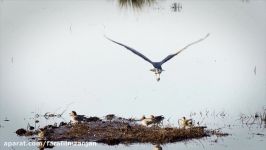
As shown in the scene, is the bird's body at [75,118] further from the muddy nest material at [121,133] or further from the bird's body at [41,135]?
the bird's body at [41,135]

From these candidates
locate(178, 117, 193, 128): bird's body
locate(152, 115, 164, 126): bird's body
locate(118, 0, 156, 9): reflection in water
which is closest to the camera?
locate(178, 117, 193, 128): bird's body

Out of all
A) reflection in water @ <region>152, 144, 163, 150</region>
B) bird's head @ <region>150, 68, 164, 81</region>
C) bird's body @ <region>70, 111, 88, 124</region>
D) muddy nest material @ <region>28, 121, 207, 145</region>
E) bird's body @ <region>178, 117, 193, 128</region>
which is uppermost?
bird's head @ <region>150, 68, 164, 81</region>

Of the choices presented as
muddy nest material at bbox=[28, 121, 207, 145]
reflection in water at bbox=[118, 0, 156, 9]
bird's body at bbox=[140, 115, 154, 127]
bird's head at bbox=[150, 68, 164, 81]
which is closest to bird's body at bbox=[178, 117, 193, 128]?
muddy nest material at bbox=[28, 121, 207, 145]

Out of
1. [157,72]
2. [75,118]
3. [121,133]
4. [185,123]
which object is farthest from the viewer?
[157,72]

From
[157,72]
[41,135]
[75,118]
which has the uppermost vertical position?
[157,72]

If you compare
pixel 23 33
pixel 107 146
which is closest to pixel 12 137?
pixel 107 146

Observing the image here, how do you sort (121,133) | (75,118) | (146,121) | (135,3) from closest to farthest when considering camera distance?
(121,133)
(146,121)
(75,118)
(135,3)

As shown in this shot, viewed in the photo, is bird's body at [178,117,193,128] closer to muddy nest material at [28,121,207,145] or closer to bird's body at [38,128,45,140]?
muddy nest material at [28,121,207,145]

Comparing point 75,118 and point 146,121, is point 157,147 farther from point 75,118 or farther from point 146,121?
point 75,118

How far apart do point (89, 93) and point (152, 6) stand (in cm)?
194

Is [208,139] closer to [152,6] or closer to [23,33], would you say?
[152,6]

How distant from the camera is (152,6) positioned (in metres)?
9.15

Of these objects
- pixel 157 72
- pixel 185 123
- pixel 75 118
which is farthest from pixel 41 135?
pixel 157 72

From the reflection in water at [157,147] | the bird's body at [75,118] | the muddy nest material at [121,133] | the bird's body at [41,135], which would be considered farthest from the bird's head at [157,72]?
the bird's body at [41,135]
